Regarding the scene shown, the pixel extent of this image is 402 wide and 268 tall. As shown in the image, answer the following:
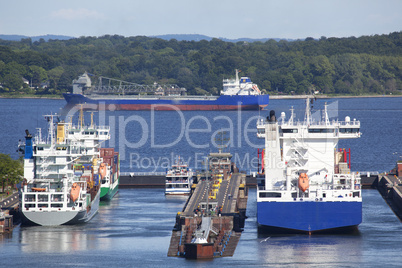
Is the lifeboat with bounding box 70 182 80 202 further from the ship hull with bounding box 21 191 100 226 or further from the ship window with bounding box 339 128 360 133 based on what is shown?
the ship window with bounding box 339 128 360 133

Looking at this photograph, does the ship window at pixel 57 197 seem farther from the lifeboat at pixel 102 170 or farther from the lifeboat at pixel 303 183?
the lifeboat at pixel 303 183

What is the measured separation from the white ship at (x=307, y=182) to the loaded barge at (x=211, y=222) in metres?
2.23

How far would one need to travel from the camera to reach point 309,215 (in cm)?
4712

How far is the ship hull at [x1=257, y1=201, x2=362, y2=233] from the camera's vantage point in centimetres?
4697

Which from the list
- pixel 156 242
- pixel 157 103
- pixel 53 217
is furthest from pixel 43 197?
pixel 157 103

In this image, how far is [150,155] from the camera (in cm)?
9269

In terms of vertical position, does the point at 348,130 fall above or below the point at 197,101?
below

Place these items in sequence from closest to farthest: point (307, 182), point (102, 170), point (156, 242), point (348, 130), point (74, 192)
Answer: point (156, 242) → point (307, 182) → point (74, 192) → point (348, 130) → point (102, 170)

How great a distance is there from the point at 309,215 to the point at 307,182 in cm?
190

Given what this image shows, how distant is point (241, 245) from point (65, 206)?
1252 cm

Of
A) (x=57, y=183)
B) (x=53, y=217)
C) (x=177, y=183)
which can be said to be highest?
(x=57, y=183)

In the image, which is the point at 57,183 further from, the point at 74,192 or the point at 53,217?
the point at 74,192

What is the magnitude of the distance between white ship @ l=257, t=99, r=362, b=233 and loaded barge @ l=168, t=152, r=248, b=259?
2.23 metres

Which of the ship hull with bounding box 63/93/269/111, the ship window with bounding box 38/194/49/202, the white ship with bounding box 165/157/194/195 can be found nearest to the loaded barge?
the white ship with bounding box 165/157/194/195
